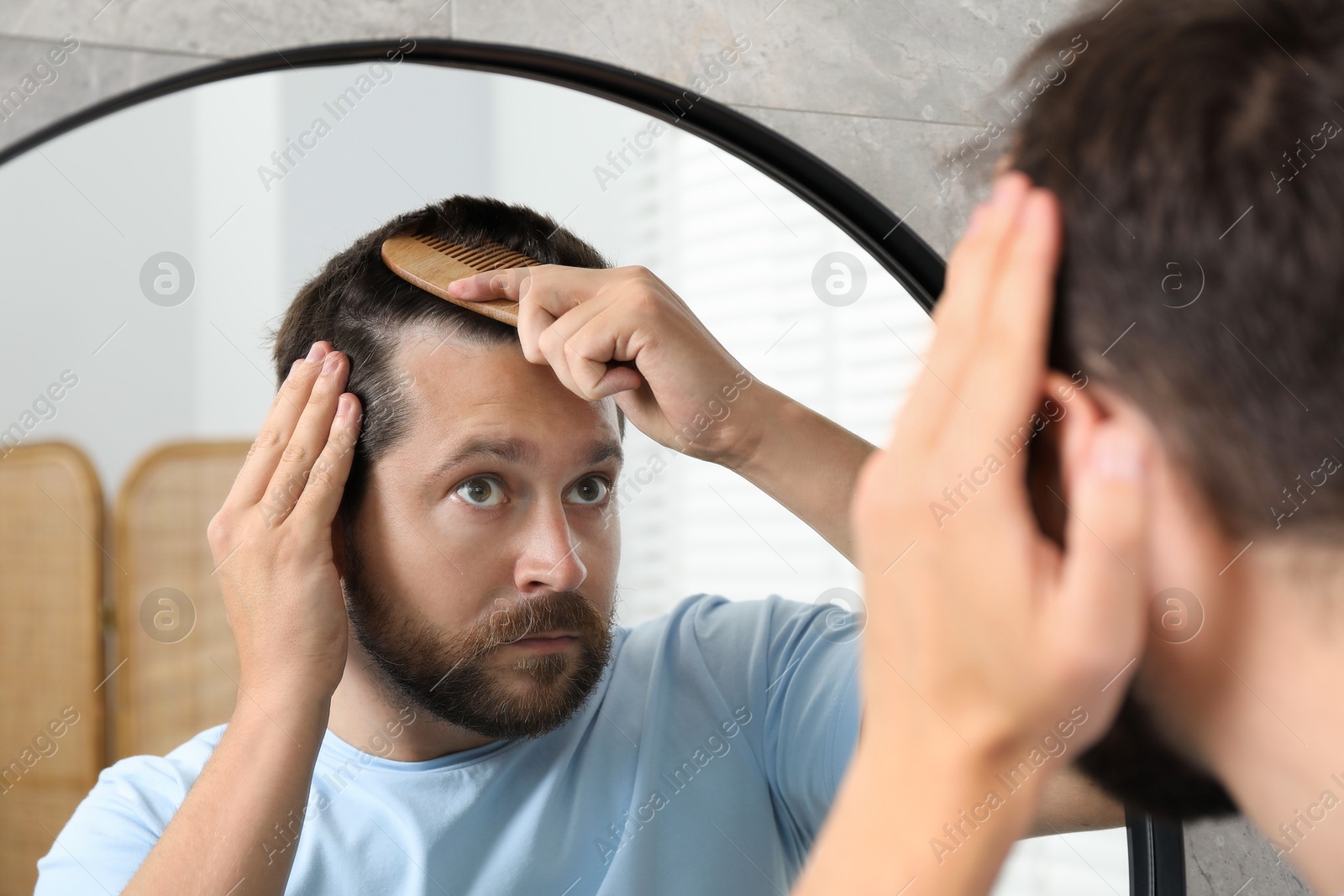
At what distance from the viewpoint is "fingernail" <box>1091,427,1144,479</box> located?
0.26m

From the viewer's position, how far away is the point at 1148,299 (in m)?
0.26

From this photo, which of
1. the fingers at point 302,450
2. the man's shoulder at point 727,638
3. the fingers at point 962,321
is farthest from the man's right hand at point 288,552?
the fingers at point 962,321

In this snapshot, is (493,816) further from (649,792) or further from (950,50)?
(950,50)

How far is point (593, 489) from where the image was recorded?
615mm

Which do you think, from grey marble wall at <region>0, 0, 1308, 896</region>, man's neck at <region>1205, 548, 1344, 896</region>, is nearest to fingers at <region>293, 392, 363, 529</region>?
grey marble wall at <region>0, 0, 1308, 896</region>

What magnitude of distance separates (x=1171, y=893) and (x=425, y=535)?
24.7 inches

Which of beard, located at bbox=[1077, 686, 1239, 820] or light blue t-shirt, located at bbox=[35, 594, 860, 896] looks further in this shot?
light blue t-shirt, located at bbox=[35, 594, 860, 896]

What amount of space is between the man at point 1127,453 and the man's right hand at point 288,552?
1.07 ft

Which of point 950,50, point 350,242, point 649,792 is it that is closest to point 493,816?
point 649,792

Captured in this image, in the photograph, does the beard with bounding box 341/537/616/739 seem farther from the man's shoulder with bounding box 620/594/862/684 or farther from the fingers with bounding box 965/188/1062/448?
the fingers with bounding box 965/188/1062/448

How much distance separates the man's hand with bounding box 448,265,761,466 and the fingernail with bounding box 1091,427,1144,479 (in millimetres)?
297

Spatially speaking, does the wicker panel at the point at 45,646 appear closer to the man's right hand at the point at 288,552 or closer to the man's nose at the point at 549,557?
the man's right hand at the point at 288,552

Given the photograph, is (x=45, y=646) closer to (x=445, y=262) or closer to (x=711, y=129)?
(x=445, y=262)

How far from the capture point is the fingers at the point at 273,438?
1.70ft
